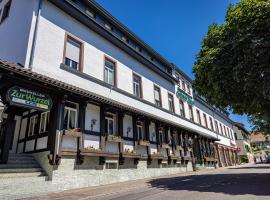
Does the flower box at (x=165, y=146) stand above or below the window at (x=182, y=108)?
below

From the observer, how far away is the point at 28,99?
30.3 feet

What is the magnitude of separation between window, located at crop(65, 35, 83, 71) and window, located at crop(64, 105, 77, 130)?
291 centimetres

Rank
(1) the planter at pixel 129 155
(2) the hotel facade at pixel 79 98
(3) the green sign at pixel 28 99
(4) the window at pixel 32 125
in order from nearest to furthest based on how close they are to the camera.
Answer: (3) the green sign at pixel 28 99 → (2) the hotel facade at pixel 79 98 → (4) the window at pixel 32 125 → (1) the planter at pixel 129 155

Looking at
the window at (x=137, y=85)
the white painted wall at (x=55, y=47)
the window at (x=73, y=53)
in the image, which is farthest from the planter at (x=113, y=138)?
the window at (x=137, y=85)

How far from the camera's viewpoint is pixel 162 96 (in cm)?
2252

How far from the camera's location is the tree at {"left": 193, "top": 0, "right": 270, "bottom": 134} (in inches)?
411

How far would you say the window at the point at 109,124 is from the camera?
13811 millimetres

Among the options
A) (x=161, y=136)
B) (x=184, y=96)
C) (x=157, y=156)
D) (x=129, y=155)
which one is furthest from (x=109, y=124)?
(x=184, y=96)

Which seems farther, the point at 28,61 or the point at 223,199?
the point at 28,61

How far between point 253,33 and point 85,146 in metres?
10.0

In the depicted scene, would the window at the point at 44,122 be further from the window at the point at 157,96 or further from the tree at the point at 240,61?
the window at the point at 157,96

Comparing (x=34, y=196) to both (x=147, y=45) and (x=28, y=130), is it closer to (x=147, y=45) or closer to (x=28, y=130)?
A: (x=28, y=130)

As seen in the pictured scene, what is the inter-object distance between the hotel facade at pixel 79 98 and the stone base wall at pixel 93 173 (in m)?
0.05

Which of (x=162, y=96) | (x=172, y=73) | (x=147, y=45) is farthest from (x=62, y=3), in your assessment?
(x=172, y=73)
